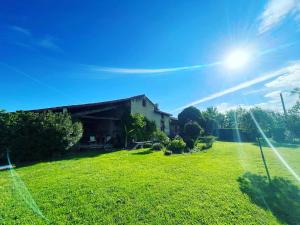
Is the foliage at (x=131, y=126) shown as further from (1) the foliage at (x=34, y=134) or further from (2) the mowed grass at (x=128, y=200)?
(2) the mowed grass at (x=128, y=200)

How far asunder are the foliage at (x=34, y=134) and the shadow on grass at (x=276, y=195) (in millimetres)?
10728

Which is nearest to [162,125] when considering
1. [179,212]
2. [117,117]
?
[117,117]

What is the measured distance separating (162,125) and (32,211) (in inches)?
1074

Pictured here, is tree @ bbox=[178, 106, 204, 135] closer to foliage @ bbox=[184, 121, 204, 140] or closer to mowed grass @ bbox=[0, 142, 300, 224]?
foliage @ bbox=[184, 121, 204, 140]

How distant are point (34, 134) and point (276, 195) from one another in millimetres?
12319

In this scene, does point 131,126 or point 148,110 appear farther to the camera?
point 148,110

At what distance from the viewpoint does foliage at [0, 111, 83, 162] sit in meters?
10.0

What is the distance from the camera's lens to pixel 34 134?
1067 cm

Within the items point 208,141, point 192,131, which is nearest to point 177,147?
point 192,131

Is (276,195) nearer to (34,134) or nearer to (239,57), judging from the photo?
(239,57)

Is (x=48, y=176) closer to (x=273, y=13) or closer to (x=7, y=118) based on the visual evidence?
(x=7, y=118)

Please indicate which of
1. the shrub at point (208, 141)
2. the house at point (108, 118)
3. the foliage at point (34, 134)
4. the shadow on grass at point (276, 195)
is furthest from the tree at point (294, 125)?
the foliage at point (34, 134)

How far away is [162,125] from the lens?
31047 mm

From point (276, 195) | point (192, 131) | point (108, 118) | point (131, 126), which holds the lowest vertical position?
point (276, 195)
